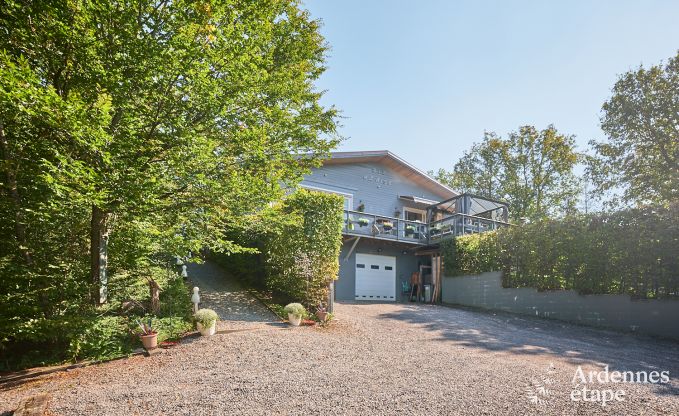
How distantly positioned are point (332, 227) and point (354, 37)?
5377mm

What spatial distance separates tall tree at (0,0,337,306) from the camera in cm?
575

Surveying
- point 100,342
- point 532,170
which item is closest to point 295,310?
point 100,342

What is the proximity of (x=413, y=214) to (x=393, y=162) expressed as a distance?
3.39m

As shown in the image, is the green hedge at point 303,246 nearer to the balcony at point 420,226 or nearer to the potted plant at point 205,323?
the potted plant at point 205,323

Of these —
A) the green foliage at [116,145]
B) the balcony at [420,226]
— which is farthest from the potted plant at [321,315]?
the balcony at [420,226]

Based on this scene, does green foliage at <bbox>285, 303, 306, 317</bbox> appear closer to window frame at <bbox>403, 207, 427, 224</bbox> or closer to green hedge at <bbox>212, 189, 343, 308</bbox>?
green hedge at <bbox>212, 189, 343, 308</bbox>

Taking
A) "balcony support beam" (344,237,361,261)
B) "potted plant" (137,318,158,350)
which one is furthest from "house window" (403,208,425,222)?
"potted plant" (137,318,158,350)

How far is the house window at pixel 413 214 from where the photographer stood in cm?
2081

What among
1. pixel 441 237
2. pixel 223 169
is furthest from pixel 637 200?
pixel 223 169

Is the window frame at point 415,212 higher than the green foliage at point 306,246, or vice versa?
the window frame at point 415,212

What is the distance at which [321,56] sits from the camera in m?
12.1

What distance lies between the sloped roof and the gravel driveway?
10.00 meters

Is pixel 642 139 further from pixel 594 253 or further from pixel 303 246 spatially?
pixel 303 246

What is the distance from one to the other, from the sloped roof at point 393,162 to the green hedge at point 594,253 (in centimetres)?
636
